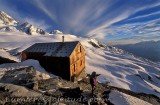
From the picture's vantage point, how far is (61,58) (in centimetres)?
3594

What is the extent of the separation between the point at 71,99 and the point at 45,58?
21097 millimetres

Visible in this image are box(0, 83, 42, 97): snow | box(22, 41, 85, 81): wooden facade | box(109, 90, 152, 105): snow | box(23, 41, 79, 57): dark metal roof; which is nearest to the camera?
box(0, 83, 42, 97): snow

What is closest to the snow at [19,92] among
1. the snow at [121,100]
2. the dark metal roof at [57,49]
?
the snow at [121,100]

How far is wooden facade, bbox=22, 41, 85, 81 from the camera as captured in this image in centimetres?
3562

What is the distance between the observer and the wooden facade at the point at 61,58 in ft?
117

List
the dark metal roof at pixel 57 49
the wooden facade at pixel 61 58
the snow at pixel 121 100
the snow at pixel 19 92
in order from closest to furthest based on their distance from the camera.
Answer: the snow at pixel 19 92 < the snow at pixel 121 100 < the wooden facade at pixel 61 58 < the dark metal roof at pixel 57 49

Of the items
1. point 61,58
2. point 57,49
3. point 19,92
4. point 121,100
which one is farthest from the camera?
point 57,49

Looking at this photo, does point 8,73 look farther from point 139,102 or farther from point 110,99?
point 139,102

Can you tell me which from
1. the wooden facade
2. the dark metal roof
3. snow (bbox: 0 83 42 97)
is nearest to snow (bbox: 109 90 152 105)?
snow (bbox: 0 83 42 97)

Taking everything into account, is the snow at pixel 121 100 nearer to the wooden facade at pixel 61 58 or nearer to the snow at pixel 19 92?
the snow at pixel 19 92

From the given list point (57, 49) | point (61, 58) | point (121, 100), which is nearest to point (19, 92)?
point (121, 100)

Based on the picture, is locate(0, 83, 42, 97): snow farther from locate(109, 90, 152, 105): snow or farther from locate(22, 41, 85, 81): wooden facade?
locate(22, 41, 85, 81): wooden facade

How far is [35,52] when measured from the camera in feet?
136

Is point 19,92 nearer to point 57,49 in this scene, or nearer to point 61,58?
point 61,58
